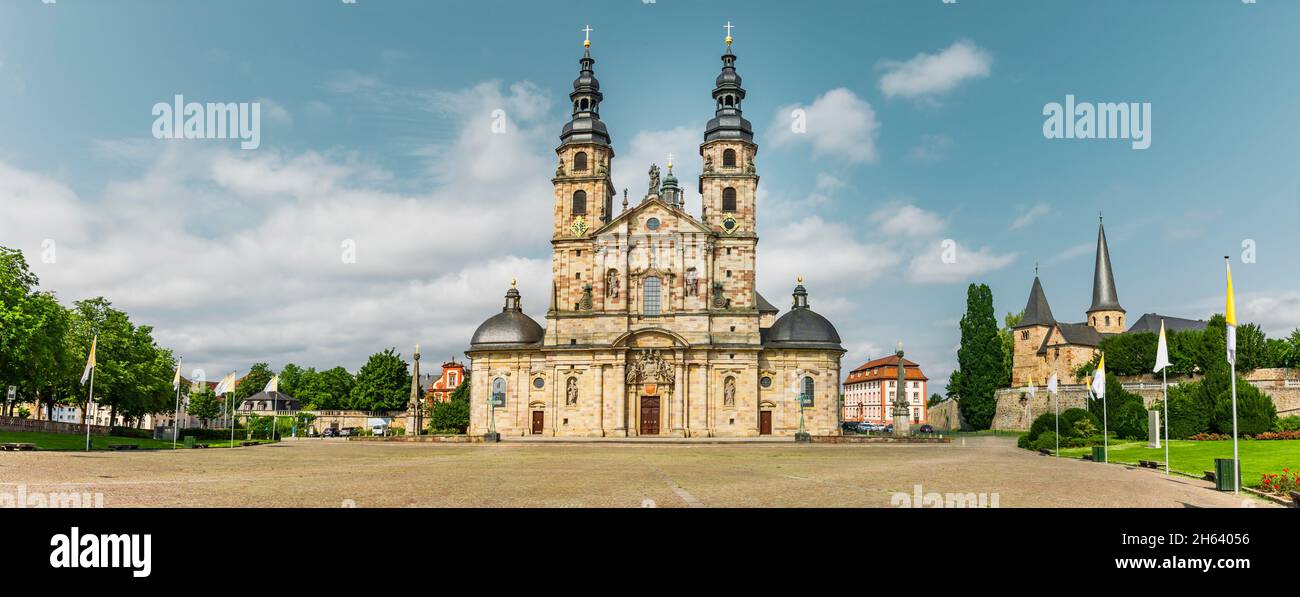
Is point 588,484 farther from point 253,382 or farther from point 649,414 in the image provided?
point 253,382

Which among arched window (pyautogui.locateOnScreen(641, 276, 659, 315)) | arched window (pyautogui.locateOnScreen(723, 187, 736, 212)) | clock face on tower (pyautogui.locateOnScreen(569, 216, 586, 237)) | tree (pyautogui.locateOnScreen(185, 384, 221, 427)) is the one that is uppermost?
arched window (pyautogui.locateOnScreen(723, 187, 736, 212))

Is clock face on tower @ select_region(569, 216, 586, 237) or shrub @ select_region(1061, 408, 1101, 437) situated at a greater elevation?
clock face on tower @ select_region(569, 216, 586, 237)

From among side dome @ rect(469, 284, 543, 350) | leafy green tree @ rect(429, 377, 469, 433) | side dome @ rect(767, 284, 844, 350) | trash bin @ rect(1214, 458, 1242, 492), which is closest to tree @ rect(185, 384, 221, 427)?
leafy green tree @ rect(429, 377, 469, 433)

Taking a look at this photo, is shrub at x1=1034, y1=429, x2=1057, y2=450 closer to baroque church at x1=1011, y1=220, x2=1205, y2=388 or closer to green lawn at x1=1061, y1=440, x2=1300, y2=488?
green lawn at x1=1061, y1=440, x2=1300, y2=488

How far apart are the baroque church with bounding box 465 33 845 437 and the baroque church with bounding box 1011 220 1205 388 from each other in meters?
41.6

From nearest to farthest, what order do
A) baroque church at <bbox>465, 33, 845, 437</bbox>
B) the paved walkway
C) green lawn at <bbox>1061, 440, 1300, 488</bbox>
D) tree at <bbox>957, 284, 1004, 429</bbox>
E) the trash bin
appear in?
the paved walkway → the trash bin → green lawn at <bbox>1061, 440, 1300, 488</bbox> → baroque church at <bbox>465, 33, 845, 437</bbox> → tree at <bbox>957, 284, 1004, 429</bbox>

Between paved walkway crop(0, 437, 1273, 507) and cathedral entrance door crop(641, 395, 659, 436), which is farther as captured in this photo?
cathedral entrance door crop(641, 395, 659, 436)

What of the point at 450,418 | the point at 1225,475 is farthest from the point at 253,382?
the point at 1225,475

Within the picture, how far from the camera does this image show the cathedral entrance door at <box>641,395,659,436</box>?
67250 mm

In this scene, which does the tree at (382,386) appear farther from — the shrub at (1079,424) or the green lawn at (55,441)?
the shrub at (1079,424)
